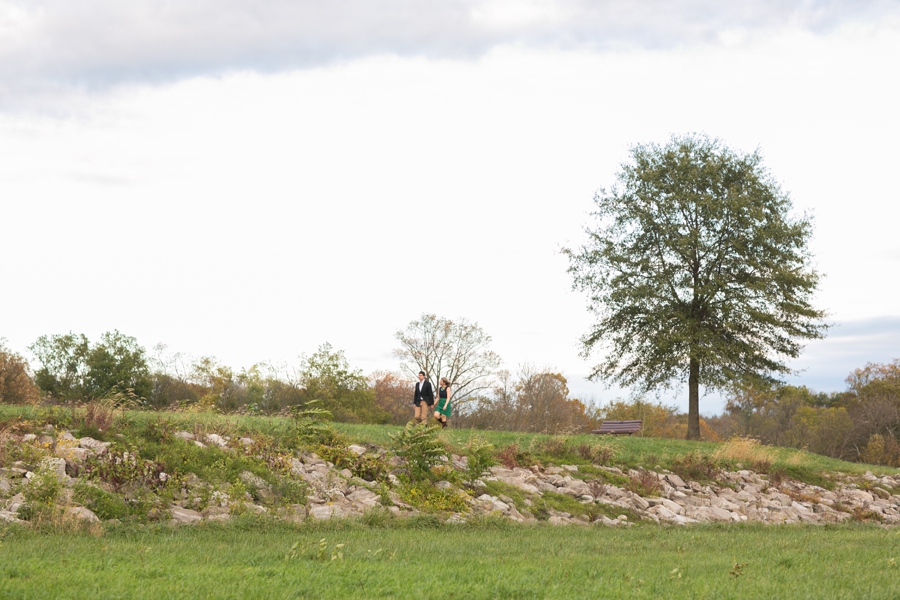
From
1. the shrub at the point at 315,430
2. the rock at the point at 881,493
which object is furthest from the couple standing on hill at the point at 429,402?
the rock at the point at 881,493

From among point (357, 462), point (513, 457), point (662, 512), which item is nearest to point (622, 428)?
point (513, 457)

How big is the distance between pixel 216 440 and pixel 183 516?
117 inches

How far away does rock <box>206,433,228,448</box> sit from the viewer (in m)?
11.9

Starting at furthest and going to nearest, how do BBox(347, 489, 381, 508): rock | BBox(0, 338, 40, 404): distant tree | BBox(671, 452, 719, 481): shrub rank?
BBox(0, 338, 40, 404): distant tree < BBox(671, 452, 719, 481): shrub < BBox(347, 489, 381, 508): rock

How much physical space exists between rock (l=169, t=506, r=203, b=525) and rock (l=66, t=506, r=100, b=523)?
0.86 metres

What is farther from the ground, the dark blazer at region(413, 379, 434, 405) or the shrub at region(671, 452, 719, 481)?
the dark blazer at region(413, 379, 434, 405)

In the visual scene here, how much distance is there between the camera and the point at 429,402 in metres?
19.8

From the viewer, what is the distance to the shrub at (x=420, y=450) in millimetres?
12469

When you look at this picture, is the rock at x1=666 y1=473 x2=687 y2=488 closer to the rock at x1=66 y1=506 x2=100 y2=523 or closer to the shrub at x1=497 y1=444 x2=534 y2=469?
the shrub at x1=497 y1=444 x2=534 y2=469

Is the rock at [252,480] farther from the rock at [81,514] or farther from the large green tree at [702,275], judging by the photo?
the large green tree at [702,275]

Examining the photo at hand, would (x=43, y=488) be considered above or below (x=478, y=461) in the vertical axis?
below

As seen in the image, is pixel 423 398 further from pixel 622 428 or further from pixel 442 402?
pixel 622 428

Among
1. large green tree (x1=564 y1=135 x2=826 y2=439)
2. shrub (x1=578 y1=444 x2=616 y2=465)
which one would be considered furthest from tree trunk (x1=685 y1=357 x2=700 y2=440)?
shrub (x1=578 y1=444 x2=616 y2=465)

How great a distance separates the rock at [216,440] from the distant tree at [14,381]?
21.9 meters
